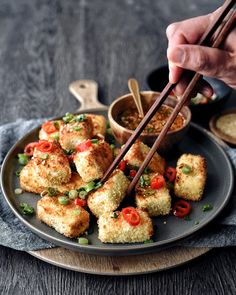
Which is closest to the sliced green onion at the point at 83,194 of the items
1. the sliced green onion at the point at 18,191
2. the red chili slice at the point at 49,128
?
A: the sliced green onion at the point at 18,191

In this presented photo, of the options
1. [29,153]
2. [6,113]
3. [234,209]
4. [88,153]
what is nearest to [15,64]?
[6,113]

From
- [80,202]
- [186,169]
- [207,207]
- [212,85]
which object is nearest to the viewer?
[80,202]

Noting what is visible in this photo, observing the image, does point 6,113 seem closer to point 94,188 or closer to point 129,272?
point 94,188

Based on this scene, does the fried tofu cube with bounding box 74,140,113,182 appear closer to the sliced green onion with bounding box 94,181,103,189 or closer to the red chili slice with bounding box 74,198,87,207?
the sliced green onion with bounding box 94,181,103,189

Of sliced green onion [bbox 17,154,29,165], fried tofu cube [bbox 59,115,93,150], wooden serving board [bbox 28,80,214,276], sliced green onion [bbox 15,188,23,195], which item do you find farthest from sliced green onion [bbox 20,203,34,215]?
fried tofu cube [bbox 59,115,93,150]

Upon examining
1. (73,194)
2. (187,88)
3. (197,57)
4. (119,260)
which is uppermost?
(197,57)

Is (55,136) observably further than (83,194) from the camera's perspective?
Yes

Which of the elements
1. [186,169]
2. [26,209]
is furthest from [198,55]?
[26,209]

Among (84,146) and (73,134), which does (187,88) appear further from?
(73,134)

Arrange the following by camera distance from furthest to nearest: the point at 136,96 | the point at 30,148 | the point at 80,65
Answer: the point at 80,65 → the point at 136,96 → the point at 30,148
